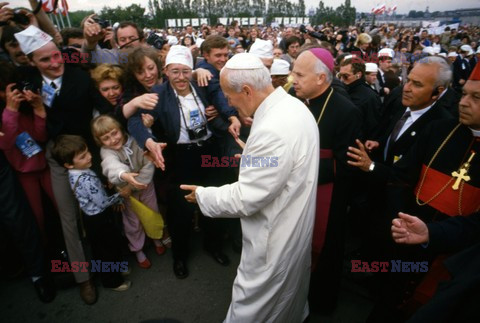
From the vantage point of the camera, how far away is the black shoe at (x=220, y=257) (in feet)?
11.3

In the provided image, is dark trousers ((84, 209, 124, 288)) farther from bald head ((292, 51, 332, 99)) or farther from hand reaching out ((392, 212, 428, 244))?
hand reaching out ((392, 212, 428, 244))

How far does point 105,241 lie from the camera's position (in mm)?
2916

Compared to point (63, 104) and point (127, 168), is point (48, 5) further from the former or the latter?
point (127, 168)

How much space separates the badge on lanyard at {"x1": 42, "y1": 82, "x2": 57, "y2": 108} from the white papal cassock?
182cm

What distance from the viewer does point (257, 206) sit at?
1.77 metres

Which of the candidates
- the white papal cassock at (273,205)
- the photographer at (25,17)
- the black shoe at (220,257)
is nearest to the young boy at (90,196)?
the black shoe at (220,257)

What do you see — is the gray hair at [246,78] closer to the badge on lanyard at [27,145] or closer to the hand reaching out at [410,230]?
the hand reaching out at [410,230]

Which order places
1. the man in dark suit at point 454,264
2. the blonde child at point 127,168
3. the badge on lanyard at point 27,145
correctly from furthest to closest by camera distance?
the blonde child at point 127,168, the badge on lanyard at point 27,145, the man in dark suit at point 454,264

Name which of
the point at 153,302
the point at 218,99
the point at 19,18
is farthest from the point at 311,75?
the point at 19,18

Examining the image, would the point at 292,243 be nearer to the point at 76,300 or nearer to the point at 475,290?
the point at 475,290

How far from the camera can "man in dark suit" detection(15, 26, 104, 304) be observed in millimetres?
2564

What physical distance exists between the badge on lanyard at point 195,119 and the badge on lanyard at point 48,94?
4.32 ft

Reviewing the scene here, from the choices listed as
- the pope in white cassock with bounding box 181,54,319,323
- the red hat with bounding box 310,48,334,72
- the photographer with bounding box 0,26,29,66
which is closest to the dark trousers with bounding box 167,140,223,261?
the pope in white cassock with bounding box 181,54,319,323

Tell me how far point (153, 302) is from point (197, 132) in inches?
73.9
